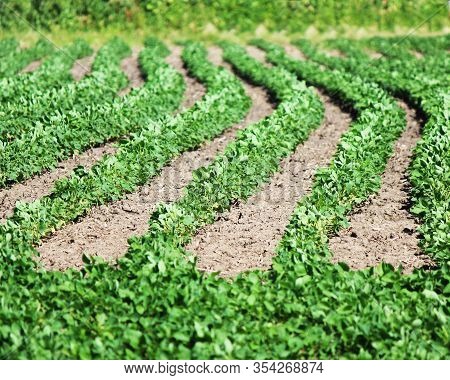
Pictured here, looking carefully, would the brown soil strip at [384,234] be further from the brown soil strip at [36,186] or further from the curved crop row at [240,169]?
the brown soil strip at [36,186]

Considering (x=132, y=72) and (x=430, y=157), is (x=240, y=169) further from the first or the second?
(x=132, y=72)

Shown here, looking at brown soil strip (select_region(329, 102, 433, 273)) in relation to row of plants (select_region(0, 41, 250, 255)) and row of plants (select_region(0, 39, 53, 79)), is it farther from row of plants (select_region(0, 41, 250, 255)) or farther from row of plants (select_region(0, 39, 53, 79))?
row of plants (select_region(0, 39, 53, 79))

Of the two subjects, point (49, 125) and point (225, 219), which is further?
point (49, 125)

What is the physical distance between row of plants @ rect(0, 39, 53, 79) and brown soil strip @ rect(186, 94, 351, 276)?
11.0 meters

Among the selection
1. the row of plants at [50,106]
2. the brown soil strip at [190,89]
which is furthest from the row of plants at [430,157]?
the row of plants at [50,106]

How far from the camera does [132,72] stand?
65.0 feet

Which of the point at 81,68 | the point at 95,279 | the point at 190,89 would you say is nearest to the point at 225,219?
the point at 95,279

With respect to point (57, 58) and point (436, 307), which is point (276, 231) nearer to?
point (436, 307)

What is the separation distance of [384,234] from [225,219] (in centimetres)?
221

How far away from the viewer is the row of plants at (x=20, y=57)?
61.8ft

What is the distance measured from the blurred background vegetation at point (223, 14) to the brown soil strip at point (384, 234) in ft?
80.2

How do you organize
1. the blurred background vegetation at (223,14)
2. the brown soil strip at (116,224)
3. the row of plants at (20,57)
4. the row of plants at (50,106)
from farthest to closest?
the blurred background vegetation at (223,14), the row of plants at (20,57), the row of plants at (50,106), the brown soil strip at (116,224)

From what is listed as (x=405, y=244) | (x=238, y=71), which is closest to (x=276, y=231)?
(x=405, y=244)

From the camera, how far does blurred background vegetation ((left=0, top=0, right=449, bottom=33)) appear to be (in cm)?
3166
